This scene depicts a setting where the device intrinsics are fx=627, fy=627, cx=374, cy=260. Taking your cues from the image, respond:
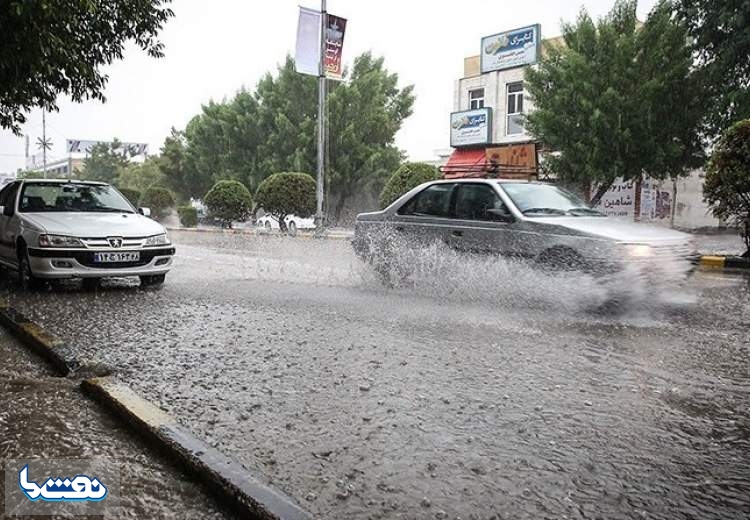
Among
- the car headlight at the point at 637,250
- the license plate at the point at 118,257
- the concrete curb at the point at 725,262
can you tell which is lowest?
the concrete curb at the point at 725,262

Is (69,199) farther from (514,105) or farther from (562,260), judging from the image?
(514,105)

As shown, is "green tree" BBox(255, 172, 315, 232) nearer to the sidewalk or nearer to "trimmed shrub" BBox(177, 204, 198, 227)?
"trimmed shrub" BBox(177, 204, 198, 227)

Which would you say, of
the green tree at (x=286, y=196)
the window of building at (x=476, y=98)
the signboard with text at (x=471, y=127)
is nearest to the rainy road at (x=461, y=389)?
the green tree at (x=286, y=196)

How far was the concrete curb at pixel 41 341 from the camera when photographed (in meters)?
4.36

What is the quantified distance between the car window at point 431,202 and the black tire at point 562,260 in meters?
1.68

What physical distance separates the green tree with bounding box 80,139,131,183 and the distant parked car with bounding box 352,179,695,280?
3201 inches

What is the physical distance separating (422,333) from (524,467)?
287cm

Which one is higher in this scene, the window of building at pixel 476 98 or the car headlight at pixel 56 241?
the window of building at pixel 476 98

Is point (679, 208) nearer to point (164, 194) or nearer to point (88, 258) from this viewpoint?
point (88, 258)

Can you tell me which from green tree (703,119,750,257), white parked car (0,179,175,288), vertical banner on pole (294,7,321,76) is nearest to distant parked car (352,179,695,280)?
white parked car (0,179,175,288)

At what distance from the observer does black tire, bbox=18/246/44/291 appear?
26.9 feet

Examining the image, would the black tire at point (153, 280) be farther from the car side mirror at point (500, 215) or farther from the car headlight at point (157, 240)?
the car side mirror at point (500, 215)

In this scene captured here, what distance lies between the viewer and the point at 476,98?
33.2 meters

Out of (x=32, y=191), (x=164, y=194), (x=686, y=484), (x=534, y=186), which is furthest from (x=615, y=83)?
(x=164, y=194)
